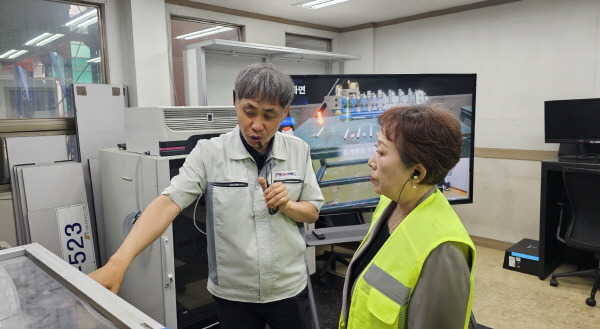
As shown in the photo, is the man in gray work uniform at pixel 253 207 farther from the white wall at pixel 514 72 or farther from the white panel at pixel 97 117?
the white wall at pixel 514 72

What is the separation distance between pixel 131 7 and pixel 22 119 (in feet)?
4.26

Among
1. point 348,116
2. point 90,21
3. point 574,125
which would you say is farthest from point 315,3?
point 574,125

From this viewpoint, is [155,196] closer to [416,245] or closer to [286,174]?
[286,174]

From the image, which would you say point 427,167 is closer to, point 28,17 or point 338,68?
point 28,17

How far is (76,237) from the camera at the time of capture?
10.1 feet

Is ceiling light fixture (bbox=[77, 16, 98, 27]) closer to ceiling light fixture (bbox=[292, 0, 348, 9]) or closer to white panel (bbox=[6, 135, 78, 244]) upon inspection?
white panel (bbox=[6, 135, 78, 244])

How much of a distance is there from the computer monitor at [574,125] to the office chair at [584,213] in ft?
1.79

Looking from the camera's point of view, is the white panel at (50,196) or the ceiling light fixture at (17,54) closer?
the white panel at (50,196)

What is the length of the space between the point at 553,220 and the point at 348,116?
242cm

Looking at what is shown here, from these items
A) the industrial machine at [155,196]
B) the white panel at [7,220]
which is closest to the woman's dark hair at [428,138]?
the industrial machine at [155,196]

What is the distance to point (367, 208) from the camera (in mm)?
2904

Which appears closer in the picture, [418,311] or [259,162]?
[418,311]

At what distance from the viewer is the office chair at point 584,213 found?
3.12 m

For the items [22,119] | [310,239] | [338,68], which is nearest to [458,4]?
[338,68]
